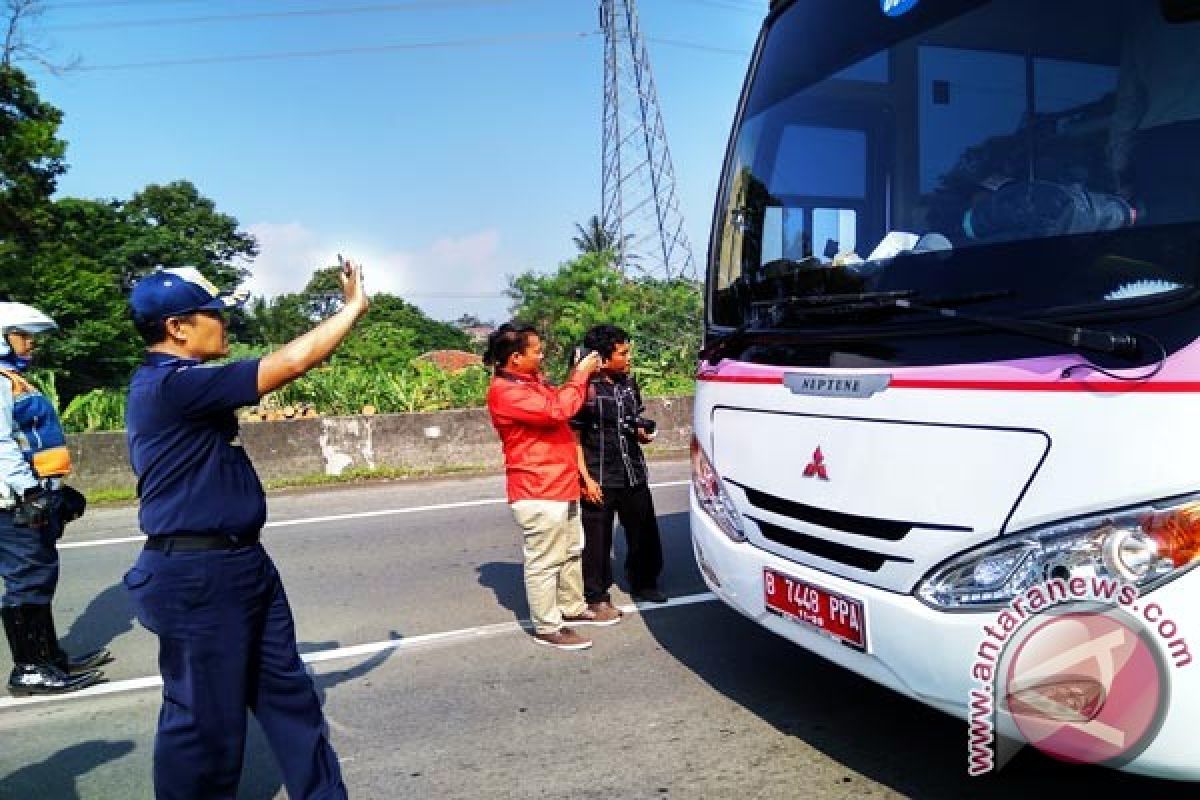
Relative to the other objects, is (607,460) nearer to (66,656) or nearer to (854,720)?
(854,720)

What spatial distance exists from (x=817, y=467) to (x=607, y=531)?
2.37 m

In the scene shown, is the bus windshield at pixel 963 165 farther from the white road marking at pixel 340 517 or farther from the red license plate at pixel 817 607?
the white road marking at pixel 340 517

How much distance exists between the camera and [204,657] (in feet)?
8.63

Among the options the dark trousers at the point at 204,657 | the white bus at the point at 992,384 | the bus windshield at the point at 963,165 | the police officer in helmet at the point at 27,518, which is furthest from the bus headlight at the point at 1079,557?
the police officer in helmet at the point at 27,518

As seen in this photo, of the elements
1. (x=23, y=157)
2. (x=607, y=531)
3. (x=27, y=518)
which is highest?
(x=23, y=157)

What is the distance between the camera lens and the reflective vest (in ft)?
14.1

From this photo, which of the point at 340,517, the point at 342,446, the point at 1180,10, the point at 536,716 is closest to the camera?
the point at 1180,10

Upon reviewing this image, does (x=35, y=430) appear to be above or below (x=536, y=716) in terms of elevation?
above

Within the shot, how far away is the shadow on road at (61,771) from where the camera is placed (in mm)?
3283

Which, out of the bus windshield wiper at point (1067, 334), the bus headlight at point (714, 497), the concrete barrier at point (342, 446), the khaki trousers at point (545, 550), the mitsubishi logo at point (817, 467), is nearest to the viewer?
the bus windshield wiper at point (1067, 334)

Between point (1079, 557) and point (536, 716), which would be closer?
point (1079, 557)

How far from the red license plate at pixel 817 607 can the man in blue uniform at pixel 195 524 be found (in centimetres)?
170

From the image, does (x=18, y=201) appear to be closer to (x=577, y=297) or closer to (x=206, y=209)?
(x=577, y=297)

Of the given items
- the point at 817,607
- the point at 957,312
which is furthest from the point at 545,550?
the point at 957,312
